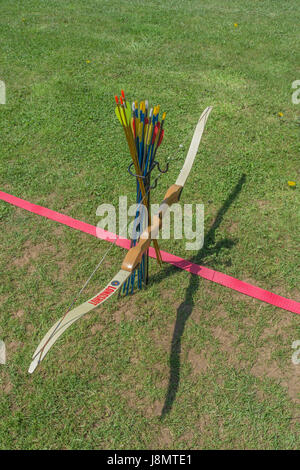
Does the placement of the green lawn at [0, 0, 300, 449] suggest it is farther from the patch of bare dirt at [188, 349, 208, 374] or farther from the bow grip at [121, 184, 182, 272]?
the bow grip at [121, 184, 182, 272]

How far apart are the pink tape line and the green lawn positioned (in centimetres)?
8

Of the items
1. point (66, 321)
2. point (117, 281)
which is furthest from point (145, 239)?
point (66, 321)

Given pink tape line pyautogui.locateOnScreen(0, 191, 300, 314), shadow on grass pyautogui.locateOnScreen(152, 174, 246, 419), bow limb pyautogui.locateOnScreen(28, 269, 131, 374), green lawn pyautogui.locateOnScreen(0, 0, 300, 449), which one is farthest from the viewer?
pink tape line pyautogui.locateOnScreen(0, 191, 300, 314)

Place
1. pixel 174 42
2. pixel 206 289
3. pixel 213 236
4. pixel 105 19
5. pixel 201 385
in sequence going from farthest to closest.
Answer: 1. pixel 105 19
2. pixel 174 42
3. pixel 213 236
4. pixel 206 289
5. pixel 201 385

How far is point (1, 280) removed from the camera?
396 centimetres

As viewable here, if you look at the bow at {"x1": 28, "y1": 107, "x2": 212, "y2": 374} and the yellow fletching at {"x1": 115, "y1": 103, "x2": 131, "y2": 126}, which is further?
the yellow fletching at {"x1": 115, "y1": 103, "x2": 131, "y2": 126}

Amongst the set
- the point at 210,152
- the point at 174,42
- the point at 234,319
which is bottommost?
the point at 234,319

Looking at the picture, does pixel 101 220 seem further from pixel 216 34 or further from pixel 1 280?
pixel 216 34

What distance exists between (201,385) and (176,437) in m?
0.46

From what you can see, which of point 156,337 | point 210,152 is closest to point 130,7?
point 210,152

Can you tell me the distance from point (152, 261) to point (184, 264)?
1.13 feet

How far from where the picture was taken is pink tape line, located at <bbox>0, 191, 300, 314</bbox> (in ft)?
12.4

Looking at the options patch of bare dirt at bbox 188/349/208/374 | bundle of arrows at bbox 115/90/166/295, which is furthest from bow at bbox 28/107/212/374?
patch of bare dirt at bbox 188/349/208/374

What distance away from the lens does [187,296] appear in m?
3.80
